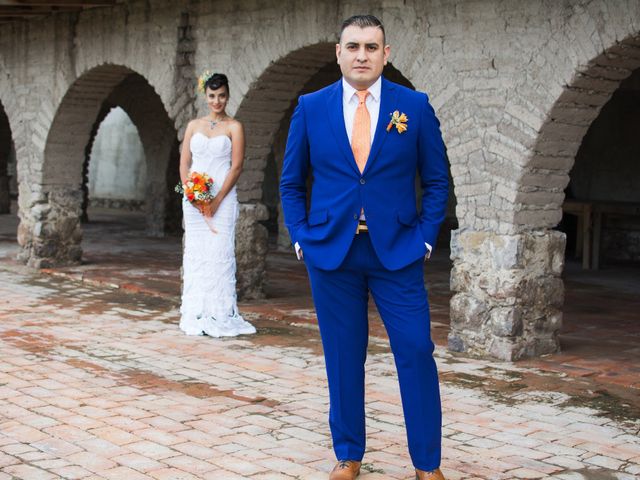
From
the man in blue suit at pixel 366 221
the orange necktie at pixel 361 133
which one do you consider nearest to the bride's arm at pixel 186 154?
the man in blue suit at pixel 366 221

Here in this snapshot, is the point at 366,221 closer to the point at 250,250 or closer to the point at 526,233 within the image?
the point at 526,233

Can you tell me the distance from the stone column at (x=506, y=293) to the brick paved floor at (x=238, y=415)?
0.25m

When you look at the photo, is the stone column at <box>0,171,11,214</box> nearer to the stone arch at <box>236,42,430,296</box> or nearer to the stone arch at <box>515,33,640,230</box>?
the stone arch at <box>236,42,430,296</box>

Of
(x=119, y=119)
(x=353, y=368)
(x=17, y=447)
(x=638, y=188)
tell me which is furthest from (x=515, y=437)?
(x=119, y=119)

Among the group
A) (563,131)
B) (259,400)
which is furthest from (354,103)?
(563,131)

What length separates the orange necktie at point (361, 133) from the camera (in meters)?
4.01

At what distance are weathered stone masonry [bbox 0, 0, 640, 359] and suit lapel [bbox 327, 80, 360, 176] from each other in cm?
272

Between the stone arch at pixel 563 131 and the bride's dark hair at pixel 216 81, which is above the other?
the bride's dark hair at pixel 216 81

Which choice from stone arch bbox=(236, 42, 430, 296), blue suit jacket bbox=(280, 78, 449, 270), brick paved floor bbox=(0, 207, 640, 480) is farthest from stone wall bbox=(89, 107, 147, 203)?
blue suit jacket bbox=(280, 78, 449, 270)

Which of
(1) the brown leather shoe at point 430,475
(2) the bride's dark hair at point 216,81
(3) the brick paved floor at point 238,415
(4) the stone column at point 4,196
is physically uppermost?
(2) the bride's dark hair at point 216,81

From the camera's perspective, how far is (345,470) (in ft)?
13.6

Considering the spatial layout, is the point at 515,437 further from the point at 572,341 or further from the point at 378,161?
the point at 572,341

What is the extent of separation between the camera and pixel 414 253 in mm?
3941

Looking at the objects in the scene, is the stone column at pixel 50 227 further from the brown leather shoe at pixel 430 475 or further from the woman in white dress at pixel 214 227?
the brown leather shoe at pixel 430 475
